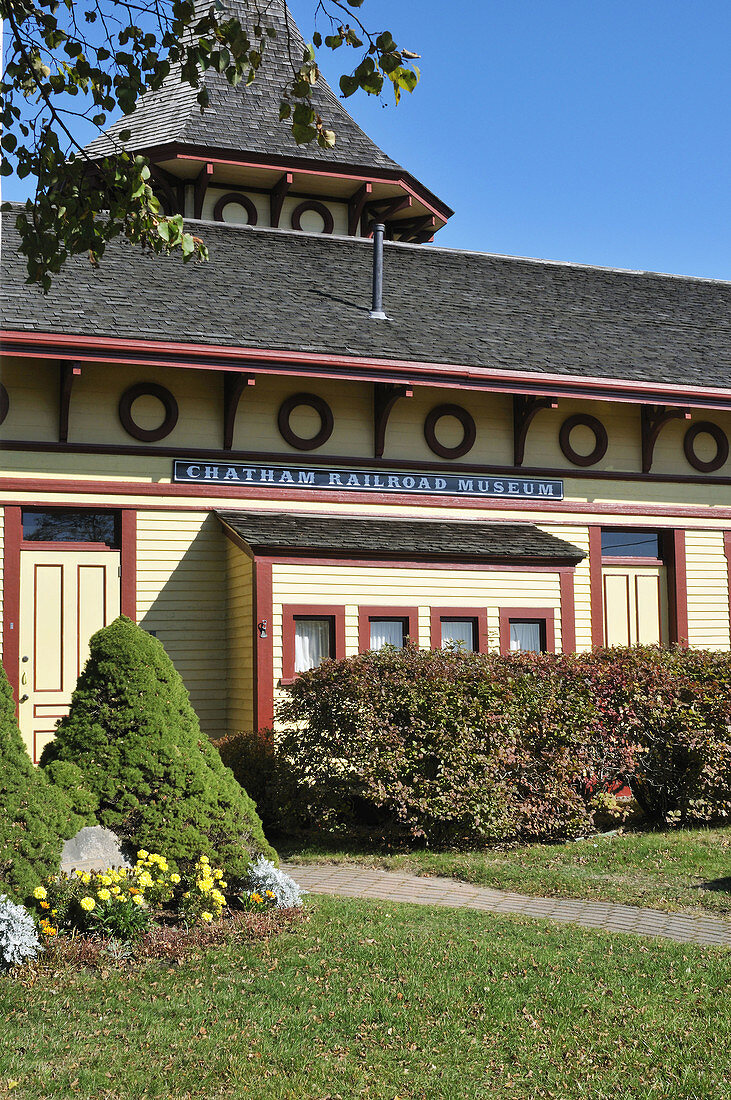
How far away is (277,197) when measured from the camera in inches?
717

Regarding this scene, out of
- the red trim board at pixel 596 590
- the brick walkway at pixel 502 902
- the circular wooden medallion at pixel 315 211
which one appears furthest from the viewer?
the circular wooden medallion at pixel 315 211

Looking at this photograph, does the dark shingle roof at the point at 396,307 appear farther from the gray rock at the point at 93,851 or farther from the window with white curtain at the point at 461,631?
the gray rock at the point at 93,851

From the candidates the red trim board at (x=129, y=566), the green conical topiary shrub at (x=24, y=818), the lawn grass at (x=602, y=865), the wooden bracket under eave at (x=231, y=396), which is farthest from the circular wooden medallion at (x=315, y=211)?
the green conical topiary shrub at (x=24, y=818)

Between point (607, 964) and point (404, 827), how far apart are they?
14.0 ft

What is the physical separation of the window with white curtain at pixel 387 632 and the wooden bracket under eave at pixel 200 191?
792 cm

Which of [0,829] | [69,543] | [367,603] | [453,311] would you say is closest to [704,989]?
[0,829]

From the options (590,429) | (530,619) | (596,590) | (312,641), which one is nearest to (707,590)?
(596,590)

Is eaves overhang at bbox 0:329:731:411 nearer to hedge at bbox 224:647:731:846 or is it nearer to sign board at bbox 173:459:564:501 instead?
sign board at bbox 173:459:564:501

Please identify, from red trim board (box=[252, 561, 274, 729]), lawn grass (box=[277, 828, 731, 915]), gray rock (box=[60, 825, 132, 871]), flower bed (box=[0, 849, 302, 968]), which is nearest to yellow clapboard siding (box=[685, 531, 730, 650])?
lawn grass (box=[277, 828, 731, 915])

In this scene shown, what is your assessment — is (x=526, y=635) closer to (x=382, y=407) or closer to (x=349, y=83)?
(x=382, y=407)

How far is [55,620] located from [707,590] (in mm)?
9312

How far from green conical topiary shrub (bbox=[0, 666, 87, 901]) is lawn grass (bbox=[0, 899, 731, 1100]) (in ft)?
2.25

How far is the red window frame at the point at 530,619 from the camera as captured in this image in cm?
1385

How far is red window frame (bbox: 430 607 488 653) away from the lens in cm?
1358
